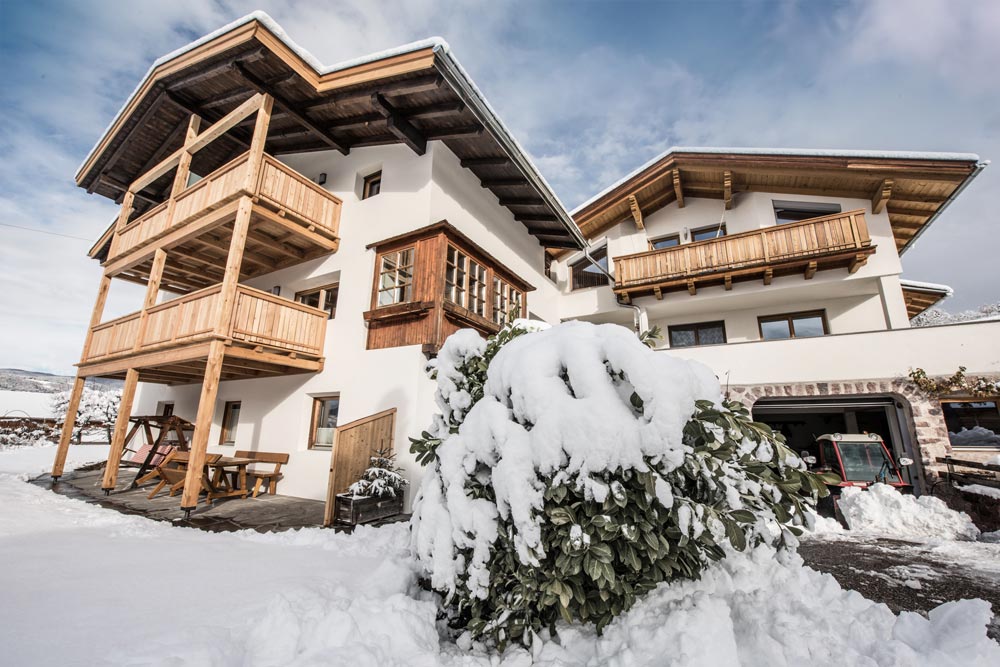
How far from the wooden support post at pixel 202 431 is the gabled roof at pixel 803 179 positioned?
11.3 metres

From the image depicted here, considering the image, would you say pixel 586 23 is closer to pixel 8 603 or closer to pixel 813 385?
pixel 813 385

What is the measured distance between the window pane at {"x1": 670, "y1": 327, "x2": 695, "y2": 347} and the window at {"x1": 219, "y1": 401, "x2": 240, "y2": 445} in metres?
13.5

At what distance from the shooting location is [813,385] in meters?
9.49

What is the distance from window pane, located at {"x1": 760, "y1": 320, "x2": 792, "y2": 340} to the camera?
39.0 feet

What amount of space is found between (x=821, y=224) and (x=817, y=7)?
545 centimetres

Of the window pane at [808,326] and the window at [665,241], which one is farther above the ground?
the window at [665,241]

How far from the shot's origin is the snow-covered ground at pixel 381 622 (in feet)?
6.29

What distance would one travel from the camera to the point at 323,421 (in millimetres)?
9055

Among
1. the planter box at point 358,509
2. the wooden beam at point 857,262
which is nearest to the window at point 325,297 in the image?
the planter box at point 358,509

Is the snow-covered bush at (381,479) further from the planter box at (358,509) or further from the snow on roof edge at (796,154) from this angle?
the snow on roof edge at (796,154)

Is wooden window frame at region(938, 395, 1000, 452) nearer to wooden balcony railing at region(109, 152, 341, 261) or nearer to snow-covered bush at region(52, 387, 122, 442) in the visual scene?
wooden balcony railing at region(109, 152, 341, 261)

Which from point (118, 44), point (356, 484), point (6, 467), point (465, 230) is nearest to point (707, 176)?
point (465, 230)

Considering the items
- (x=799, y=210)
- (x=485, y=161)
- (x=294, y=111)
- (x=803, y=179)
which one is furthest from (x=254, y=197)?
(x=799, y=210)

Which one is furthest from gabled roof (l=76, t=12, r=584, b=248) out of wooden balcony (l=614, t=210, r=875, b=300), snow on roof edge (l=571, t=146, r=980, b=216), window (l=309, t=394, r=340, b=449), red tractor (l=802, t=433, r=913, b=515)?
red tractor (l=802, t=433, r=913, b=515)
